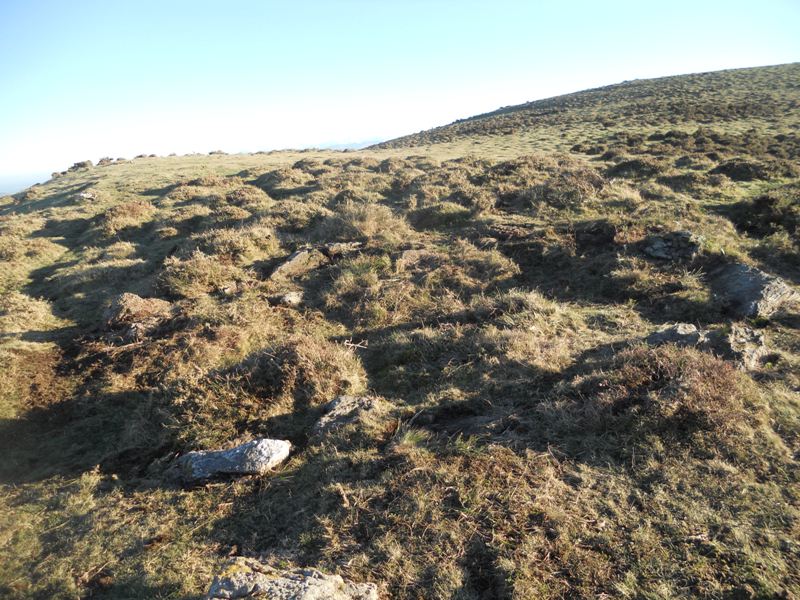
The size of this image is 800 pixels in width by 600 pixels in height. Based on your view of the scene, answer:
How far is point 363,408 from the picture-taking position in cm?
629

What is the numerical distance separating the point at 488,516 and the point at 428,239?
34.4 feet

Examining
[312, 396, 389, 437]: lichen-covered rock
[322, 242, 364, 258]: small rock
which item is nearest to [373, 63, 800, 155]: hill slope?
[322, 242, 364, 258]: small rock

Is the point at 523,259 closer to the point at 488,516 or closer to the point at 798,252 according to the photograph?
the point at 798,252

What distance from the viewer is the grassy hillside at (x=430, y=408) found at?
4.00 metres

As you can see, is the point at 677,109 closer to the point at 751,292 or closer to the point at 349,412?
the point at 751,292

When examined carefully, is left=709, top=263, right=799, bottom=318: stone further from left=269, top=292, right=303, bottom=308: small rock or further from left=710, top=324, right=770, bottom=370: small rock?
left=269, top=292, right=303, bottom=308: small rock

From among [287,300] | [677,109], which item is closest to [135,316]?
[287,300]

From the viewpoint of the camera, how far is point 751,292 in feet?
26.7

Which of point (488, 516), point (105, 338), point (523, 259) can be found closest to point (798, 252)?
point (523, 259)

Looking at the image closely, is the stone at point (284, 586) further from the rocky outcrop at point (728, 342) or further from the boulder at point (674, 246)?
the boulder at point (674, 246)

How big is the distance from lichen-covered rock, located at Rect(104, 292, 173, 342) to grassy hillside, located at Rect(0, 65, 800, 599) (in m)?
0.11

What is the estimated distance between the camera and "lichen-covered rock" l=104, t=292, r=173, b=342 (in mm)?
9188

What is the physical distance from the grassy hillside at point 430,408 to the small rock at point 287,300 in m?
0.09

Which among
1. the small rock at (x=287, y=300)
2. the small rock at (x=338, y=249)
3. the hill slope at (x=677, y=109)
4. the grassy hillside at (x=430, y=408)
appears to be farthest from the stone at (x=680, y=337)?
the hill slope at (x=677, y=109)
